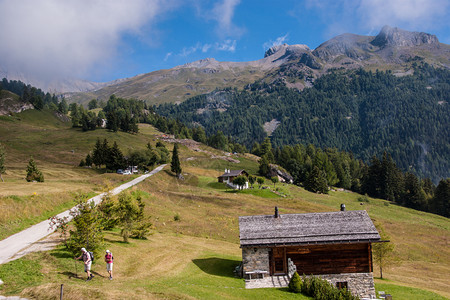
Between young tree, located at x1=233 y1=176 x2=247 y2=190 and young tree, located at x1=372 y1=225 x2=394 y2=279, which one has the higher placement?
young tree, located at x1=233 y1=176 x2=247 y2=190

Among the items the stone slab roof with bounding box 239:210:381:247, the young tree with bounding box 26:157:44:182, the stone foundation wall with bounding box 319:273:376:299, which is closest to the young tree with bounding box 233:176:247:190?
the young tree with bounding box 26:157:44:182

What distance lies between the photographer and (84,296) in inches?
626

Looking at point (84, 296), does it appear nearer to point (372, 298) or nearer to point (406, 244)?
point (372, 298)

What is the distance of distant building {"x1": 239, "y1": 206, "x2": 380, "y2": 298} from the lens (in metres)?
28.4

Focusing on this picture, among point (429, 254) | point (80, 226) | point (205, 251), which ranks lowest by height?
point (429, 254)

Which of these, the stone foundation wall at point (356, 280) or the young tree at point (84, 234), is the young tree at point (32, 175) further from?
the stone foundation wall at point (356, 280)

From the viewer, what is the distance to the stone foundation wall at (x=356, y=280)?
28.4 metres

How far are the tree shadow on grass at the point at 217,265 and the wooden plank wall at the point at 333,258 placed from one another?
272 inches

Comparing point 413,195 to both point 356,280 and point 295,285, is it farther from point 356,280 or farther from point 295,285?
point 295,285

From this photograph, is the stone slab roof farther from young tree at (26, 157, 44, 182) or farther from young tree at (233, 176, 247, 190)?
young tree at (233, 176, 247, 190)

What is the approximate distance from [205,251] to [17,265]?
844 inches

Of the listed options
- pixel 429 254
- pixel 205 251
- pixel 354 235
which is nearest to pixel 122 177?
pixel 205 251

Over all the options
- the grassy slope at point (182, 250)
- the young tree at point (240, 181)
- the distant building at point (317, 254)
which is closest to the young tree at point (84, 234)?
the grassy slope at point (182, 250)

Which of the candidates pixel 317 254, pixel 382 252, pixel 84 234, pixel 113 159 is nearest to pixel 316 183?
pixel 113 159
